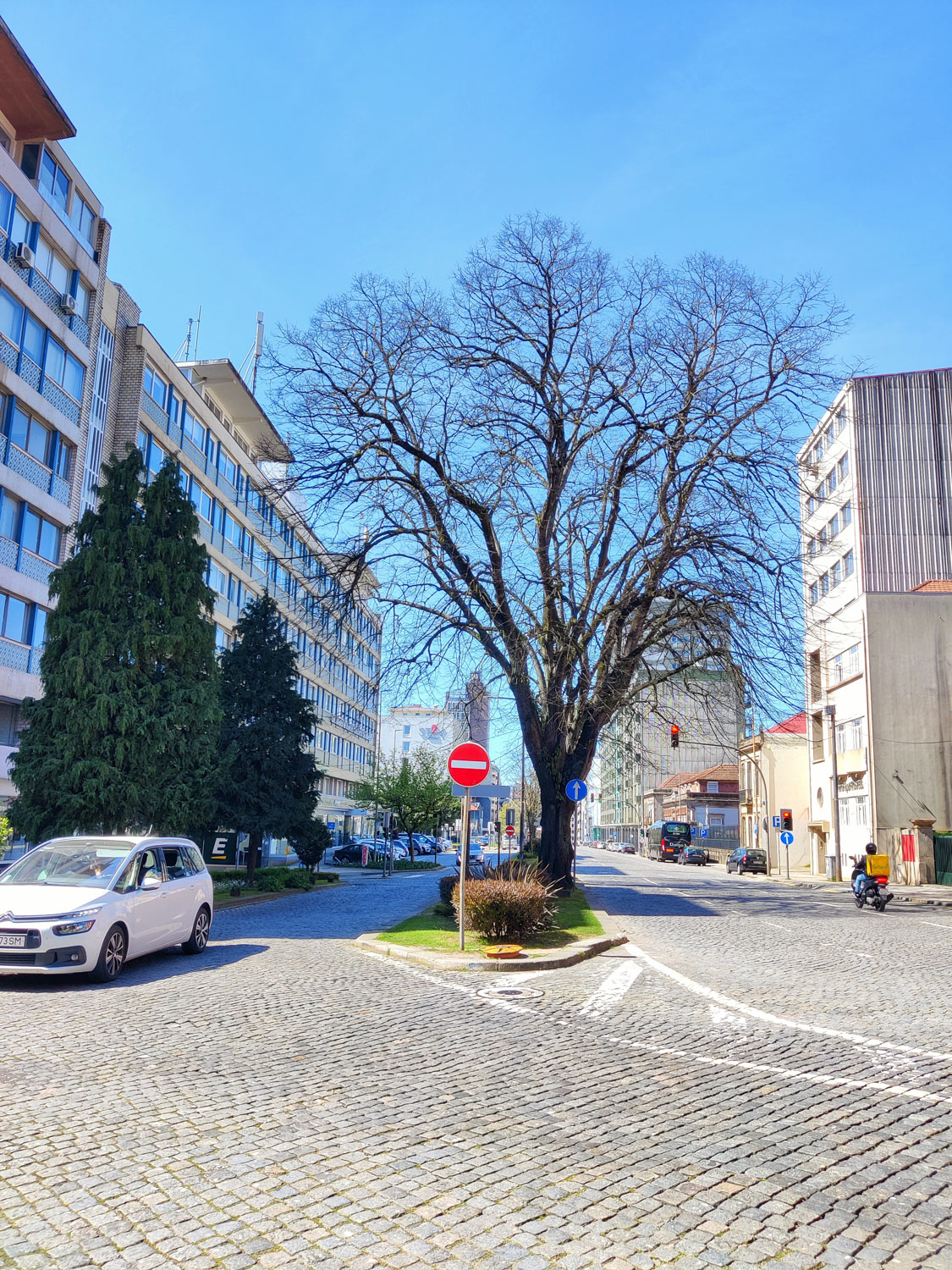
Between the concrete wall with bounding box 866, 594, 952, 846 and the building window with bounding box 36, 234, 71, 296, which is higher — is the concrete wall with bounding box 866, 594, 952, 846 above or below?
below

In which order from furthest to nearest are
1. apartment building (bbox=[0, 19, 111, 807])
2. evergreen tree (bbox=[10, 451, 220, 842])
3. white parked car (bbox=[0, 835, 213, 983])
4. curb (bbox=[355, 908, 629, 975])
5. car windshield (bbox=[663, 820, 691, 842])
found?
1. car windshield (bbox=[663, 820, 691, 842])
2. apartment building (bbox=[0, 19, 111, 807])
3. evergreen tree (bbox=[10, 451, 220, 842])
4. curb (bbox=[355, 908, 629, 975])
5. white parked car (bbox=[0, 835, 213, 983])

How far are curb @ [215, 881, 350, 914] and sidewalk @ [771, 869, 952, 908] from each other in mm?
18005

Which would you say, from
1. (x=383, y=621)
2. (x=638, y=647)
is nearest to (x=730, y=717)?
(x=638, y=647)

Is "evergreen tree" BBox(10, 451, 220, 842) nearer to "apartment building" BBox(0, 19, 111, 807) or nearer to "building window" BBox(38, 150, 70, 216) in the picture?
"apartment building" BBox(0, 19, 111, 807)

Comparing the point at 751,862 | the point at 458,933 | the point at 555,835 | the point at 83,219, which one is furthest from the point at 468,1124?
the point at 751,862

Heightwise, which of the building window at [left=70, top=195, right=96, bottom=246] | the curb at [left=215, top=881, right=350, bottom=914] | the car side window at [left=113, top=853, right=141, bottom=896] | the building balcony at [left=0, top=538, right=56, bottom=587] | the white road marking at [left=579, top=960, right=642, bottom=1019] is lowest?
the curb at [left=215, top=881, right=350, bottom=914]

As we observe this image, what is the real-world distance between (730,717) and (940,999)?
15.8m

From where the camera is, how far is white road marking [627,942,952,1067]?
306 inches

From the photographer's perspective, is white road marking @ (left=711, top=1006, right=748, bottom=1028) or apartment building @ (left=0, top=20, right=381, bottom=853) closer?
white road marking @ (left=711, top=1006, right=748, bottom=1028)

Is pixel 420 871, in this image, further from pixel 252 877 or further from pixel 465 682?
pixel 465 682

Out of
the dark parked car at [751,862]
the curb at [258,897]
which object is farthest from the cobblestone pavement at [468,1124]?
the dark parked car at [751,862]

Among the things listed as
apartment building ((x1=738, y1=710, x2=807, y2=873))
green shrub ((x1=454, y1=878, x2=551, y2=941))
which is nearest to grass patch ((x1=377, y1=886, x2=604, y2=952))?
green shrub ((x1=454, y1=878, x2=551, y2=941))

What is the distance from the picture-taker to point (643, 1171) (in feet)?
15.4

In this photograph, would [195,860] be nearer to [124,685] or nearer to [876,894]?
[124,685]
